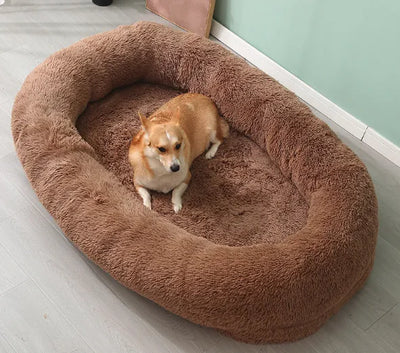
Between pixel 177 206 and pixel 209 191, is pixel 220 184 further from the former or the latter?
pixel 177 206

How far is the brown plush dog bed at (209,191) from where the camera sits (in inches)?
78.5

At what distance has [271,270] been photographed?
1988 mm

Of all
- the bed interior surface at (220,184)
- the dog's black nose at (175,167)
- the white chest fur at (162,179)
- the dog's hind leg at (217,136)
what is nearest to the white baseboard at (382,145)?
the bed interior surface at (220,184)

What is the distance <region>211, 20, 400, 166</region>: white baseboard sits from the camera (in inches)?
113

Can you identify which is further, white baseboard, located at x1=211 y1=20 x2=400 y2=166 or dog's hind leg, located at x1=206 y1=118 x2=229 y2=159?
white baseboard, located at x1=211 y1=20 x2=400 y2=166

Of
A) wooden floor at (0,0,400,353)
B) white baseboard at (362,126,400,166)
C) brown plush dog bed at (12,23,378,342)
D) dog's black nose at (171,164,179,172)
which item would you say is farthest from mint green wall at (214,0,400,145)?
dog's black nose at (171,164,179,172)

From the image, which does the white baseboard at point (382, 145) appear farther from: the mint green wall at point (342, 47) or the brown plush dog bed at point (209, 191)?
the brown plush dog bed at point (209, 191)

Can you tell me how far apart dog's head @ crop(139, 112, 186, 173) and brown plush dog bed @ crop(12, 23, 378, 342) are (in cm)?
19

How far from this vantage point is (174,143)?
2262 mm

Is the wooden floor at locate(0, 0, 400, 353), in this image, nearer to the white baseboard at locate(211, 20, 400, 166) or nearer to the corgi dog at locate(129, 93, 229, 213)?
the white baseboard at locate(211, 20, 400, 166)

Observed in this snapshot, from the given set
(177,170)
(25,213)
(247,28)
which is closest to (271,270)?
(177,170)

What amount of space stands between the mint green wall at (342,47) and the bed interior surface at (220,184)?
56 cm

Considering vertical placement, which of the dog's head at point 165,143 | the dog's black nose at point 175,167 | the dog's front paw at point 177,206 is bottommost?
the dog's front paw at point 177,206

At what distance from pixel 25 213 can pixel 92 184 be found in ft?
1.23
